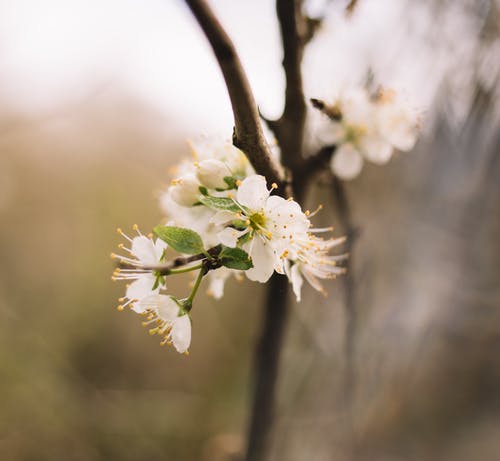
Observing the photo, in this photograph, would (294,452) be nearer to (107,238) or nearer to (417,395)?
(417,395)

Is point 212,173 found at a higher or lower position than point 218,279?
higher

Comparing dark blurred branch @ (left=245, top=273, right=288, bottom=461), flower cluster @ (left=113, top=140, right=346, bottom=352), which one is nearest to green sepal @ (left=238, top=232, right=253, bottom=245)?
flower cluster @ (left=113, top=140, right=346, bottom=352)

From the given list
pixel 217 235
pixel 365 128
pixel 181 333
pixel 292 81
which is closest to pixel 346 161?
pixel 365 128

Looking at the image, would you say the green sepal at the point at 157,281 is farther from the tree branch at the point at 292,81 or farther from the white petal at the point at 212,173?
the tree branch at the point at 292,81

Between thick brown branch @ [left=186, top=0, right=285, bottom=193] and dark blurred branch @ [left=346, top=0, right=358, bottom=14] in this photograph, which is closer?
thick brown branch @ [left=186, top=0, right=285, bottom=193]

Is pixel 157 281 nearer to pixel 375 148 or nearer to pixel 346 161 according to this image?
pixel 346 161

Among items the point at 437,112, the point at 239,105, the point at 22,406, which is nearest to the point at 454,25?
the point at 437,112

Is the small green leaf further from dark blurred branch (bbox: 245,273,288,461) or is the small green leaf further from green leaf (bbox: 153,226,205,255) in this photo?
dark blurred branch (bbox: 245,273,288,461)
